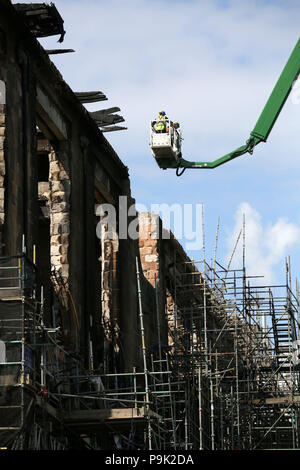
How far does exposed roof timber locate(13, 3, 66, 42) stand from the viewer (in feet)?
77.9

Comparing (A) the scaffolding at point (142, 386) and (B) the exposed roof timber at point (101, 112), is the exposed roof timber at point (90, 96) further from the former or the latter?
(A) the scaffolding at point (142, 386)

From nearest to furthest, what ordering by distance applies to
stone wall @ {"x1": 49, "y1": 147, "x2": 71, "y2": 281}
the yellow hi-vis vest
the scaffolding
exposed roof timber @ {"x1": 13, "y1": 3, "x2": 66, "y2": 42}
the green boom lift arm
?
the scaffolding
exposed roof timber @ {"x1": 13, "y1": 3, "x2": 66, "y2": 42}
stone wall @ {"x1": 49, "y1": 147, "x2": 71, "y2": 281}
the yellow hi-vis vest
the green boom lift arm

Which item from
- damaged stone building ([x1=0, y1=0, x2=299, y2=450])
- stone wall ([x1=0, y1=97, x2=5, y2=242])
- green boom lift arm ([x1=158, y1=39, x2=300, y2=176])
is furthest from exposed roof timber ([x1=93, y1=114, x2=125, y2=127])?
stone wall ([x1=0, y1=97, x2=5, y2=242])

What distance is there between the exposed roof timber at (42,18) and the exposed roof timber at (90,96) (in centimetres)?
360

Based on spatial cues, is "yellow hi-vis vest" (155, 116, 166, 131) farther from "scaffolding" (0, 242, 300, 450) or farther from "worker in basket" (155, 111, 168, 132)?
"scaffolding" (0, 242, 300, 450)

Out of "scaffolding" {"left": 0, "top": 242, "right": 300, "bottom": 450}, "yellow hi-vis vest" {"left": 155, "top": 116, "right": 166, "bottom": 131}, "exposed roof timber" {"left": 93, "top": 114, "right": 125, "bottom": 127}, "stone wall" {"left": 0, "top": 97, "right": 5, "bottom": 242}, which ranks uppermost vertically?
"exposed roof timber" {"left": 93, "top": 114, "right": 125, "bottom": 127}

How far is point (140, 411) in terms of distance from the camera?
2164 cm

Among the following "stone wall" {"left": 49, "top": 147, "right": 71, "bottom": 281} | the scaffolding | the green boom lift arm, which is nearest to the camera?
the scaffolding

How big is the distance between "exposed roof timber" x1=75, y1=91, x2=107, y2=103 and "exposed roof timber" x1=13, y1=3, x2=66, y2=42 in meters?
3.60

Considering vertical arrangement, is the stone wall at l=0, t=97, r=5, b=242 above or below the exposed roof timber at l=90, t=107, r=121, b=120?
below

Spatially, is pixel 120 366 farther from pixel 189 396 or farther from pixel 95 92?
pixel 95 92

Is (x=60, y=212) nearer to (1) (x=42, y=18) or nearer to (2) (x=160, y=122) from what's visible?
(2) (x=160, y=122)

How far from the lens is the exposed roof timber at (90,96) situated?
28031mm

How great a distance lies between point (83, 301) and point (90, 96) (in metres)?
5.00
